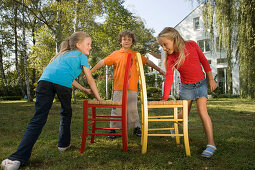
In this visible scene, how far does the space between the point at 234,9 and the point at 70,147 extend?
4.91 metres

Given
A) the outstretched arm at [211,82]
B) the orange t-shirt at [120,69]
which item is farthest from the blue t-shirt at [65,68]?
the outstretched arm at [211,82]

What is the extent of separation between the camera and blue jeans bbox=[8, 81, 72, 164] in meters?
2.21

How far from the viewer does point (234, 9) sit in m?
5.25

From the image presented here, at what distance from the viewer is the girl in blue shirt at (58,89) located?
2.21 metres

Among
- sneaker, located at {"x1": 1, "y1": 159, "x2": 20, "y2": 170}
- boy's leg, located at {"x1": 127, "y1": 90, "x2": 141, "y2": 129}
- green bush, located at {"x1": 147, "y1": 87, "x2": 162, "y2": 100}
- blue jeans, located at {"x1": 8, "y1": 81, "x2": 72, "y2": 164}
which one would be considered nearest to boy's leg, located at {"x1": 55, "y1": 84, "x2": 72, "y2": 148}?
blue jeans, located at {"x1": 8, "y1": 81, "x2": 72, "y2": 164}

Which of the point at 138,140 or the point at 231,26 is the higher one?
the point at 231,26

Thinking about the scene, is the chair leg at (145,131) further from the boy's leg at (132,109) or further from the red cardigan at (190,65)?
the boy's leg at (132,109)

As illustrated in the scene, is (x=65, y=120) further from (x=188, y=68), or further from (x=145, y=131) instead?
(x=188, y=68)

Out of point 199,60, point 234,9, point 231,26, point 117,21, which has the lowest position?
point 199,60

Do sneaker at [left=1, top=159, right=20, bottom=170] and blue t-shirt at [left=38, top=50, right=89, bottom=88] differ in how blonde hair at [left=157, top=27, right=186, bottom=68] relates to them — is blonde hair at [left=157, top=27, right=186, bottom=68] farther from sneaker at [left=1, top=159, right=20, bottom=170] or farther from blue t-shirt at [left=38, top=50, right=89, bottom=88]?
sneaker at [left=1, top=159, right=20, bottom=170]

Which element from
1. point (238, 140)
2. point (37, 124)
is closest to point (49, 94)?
point (37, 124)

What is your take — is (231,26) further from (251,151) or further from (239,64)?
(251,151)

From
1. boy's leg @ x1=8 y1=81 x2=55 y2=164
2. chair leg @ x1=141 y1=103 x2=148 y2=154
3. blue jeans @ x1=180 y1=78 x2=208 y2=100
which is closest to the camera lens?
boy's leg @ x1=8 y1=81 x2=55 y2=164

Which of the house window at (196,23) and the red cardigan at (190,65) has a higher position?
the house window at (196,23)
